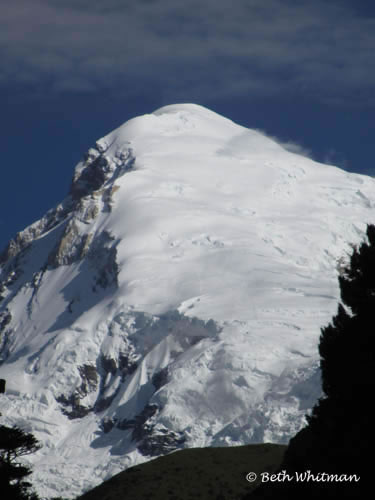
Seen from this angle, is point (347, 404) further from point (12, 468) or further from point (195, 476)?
point (195, 476)

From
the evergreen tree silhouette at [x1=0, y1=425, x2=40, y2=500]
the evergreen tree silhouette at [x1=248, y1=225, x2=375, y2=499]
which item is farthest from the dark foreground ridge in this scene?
the evergreen tree silhouette at [x1=0, y1=425, x2=40, y2=500]

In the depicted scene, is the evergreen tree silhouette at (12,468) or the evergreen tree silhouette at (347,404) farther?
the evergreen tree silhouette at (347,404)

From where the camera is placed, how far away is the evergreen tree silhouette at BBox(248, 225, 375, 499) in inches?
1908

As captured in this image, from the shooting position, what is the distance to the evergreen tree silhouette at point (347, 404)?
159 ft

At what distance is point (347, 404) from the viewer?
50281 millimetres

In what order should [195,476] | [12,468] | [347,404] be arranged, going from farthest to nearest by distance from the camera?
1. [195,476]
2. [347,404]
3. [12,468]

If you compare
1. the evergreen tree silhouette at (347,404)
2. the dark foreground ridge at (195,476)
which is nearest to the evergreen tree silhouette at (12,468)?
the evergreen tree silhouette at (347,404)

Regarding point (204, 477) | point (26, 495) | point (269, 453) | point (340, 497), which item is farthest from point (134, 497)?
point (340, 497)

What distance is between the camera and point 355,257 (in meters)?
53.9

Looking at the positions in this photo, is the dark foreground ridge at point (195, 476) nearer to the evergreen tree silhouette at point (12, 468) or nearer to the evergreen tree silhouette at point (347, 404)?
the evergreen tree silhouette at point (347, 404)

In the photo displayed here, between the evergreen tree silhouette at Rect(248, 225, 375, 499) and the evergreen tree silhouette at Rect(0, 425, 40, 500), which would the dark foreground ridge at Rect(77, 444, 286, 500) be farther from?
the evergreen tree silhouette at Rect(0, 425, 40, 500)

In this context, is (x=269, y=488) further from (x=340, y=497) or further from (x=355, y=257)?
(x=355, y=257)

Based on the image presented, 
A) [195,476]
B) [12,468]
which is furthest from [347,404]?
[195,476]

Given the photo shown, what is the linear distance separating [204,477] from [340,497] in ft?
74.1
